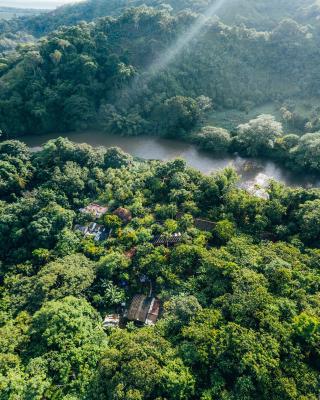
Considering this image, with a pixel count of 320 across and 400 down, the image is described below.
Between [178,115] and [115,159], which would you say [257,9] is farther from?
[115,159]

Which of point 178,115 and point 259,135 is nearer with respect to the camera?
point 259,135

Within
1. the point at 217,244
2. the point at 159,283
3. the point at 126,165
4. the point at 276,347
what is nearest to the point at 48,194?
the point at 126,165

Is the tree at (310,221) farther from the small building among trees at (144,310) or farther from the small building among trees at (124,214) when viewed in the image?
the small building among trees at (124,214)

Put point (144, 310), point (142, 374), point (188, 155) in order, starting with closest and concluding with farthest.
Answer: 1. point (142, 374)
2. point (144, 310)
3. point (188, 155)

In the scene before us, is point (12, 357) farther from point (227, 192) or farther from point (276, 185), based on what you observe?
point (276, 185)

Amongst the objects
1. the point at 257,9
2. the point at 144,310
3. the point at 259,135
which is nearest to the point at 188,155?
the point at 259,135

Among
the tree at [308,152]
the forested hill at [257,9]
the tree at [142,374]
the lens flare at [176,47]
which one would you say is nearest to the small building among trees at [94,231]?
the tree at [142,374]
